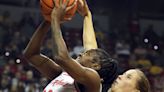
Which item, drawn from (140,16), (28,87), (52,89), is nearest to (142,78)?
(52,89)

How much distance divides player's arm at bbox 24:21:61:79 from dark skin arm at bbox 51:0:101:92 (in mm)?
389

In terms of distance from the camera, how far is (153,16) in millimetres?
12062

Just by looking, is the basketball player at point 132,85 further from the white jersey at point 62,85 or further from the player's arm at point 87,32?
the player's arm at point 87,32

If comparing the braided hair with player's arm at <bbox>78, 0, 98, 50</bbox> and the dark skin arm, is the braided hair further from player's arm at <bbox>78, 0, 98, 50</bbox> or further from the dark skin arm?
player's arm at <bbox>78, 0, 98, 50</bbox>

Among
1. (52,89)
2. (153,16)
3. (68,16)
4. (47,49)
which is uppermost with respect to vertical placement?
(68,16)

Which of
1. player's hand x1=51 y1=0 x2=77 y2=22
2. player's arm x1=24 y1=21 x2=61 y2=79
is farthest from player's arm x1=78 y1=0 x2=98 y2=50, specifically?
player's hand x1=51 y1=0 x2=77 y2=22

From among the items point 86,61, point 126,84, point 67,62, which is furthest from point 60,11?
point 126,84

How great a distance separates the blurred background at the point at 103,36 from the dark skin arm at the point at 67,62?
14.6ft

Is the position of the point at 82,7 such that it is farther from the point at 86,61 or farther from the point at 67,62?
the point at 67,62

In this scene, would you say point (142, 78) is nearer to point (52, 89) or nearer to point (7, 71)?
point (52, 89)

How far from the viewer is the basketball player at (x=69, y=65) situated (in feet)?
8.45

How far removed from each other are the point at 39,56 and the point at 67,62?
0.54 m

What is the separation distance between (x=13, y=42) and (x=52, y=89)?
602 cm

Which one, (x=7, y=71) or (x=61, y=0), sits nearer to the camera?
(x=61, y=0)
